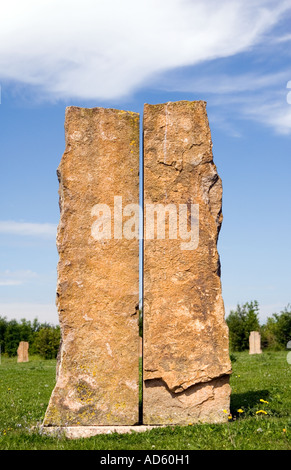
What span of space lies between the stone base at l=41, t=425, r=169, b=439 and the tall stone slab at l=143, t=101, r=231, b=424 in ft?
0.97

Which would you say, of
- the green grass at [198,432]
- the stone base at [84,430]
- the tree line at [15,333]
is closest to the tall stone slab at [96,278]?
the stone base at [84,430]

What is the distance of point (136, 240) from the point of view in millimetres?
7305

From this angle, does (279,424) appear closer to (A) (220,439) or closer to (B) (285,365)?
(A) (220,439)

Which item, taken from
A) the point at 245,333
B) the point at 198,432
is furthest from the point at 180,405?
the point at 245,333

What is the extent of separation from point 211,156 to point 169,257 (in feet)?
5.31

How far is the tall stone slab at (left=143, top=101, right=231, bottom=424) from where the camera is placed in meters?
7.02

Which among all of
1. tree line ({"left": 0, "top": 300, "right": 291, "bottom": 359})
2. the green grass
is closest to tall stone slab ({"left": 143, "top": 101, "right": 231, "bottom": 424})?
the green grass

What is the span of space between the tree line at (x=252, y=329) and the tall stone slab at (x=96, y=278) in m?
26.2

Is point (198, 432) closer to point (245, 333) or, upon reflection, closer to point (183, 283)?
point (183, 283)

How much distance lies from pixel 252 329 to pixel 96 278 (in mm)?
26733

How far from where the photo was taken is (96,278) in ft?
23.4

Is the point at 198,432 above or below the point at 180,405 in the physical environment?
below

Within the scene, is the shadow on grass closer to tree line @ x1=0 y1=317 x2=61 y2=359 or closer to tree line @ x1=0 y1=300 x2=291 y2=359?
tree line @ x1=0 y1=300 x2=291 y2=359
